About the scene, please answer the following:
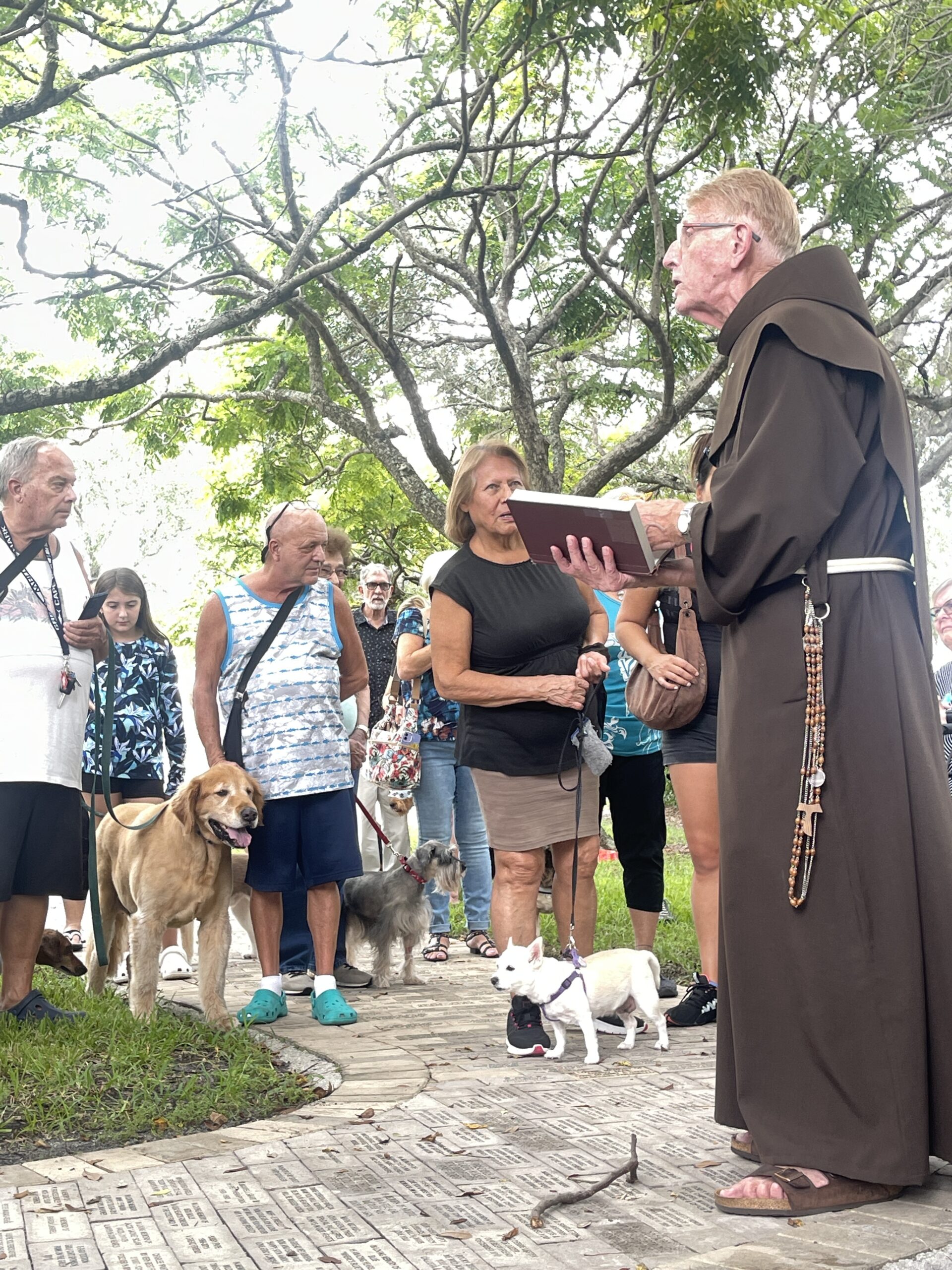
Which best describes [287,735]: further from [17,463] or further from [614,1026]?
[614,1026]

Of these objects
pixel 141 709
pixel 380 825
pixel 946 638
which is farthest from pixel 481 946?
pixel 946 638

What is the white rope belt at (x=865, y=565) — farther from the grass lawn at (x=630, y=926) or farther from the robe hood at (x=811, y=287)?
the grass lawn at (x=630, y=926)

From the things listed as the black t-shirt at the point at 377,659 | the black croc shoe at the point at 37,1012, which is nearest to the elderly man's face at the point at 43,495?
the black croc shoe at the point at 37,1012

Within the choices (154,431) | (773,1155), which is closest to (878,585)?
(773,1155)

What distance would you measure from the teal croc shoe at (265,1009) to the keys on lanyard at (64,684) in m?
1.72

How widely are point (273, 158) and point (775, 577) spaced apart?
37.2ft

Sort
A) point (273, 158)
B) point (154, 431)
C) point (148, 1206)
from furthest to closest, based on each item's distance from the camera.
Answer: point (154, 431) < point (273, 158) < point (148, 1206)

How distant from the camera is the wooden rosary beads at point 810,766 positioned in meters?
3.20

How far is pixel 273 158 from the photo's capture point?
521 inches

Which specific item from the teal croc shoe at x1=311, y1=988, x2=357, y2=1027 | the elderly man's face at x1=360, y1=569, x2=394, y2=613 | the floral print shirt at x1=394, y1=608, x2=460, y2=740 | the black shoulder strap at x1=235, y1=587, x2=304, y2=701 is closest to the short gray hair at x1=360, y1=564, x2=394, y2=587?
the elderly man's face at x1=360, y1=569, x2=394, y2=613

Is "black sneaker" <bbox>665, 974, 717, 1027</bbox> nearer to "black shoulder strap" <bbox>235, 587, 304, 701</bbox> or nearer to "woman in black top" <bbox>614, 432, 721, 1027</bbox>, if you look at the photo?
"woman in black top" <bbox>614, 432, 721, 1027</bbox>

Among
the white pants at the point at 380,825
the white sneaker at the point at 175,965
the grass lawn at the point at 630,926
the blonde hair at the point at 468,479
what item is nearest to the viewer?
the blonde hair at the point at 468,479

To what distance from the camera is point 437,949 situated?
862 cm

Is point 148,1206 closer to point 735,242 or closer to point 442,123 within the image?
point 735,242
